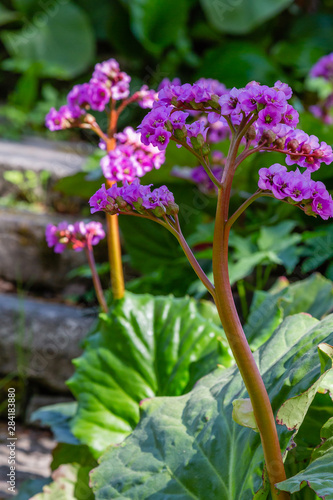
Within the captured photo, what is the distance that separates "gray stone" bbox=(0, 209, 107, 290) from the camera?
6.63ft

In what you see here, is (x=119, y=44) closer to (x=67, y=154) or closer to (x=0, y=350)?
(x=67, y=154)

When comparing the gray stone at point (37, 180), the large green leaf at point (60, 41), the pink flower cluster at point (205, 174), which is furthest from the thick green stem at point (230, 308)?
the large green leaf at point (60, 41)

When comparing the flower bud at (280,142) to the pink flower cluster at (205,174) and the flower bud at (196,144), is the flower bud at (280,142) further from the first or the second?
the pink flower cluster at (205,174)

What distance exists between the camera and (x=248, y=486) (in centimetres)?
58

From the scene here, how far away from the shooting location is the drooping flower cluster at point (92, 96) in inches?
36.8

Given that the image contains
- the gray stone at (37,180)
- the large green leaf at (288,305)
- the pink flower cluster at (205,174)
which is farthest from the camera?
the gray stone at (37,180)

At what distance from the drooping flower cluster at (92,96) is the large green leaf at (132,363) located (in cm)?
36

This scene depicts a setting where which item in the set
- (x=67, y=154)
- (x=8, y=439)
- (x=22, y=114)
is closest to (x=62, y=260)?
(x=8, y=439)

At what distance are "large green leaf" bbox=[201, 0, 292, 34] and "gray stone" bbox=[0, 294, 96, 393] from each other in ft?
7.17

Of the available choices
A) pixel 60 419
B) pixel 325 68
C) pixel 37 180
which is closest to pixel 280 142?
pixel 60 419

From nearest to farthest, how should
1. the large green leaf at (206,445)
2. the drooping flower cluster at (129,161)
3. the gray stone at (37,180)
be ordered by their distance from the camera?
the large green leaf at (206,445) < the drooping flower cluster at (129,161) < the gray stone at (37,180)

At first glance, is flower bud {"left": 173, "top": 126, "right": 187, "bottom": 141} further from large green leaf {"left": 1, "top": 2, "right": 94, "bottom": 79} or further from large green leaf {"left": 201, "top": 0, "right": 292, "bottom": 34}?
large green leaf {"left": 1, "top": 2, "right": 94, "bottom": 79}

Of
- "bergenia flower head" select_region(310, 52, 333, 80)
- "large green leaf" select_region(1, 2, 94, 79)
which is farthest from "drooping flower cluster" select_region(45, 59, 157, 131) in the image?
"large green leaf" select_region(1, 2, 94, 79)

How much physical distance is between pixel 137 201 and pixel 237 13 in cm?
299
